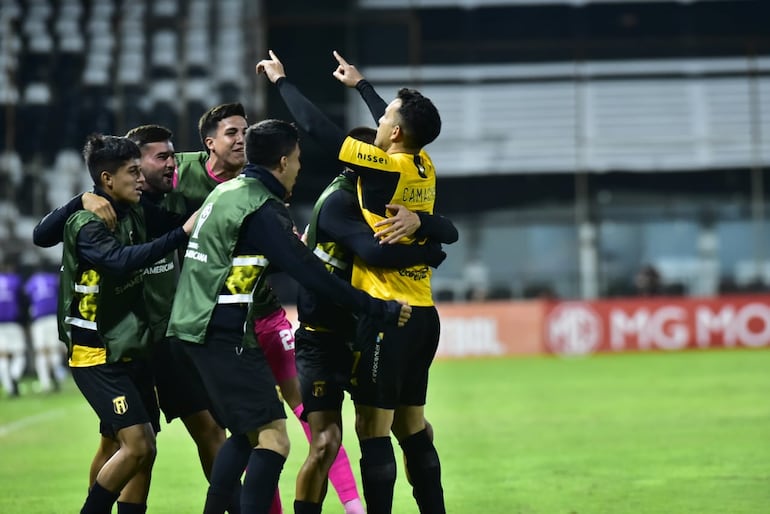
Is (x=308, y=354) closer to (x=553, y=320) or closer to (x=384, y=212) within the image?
(x=384, y=212)

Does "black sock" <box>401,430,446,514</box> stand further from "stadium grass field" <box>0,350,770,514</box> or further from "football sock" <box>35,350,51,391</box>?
"football sock" <box>35,350,51,391</box>

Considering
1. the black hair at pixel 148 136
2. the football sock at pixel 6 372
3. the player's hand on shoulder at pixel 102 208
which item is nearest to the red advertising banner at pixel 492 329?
the football sock at pixel 6 372

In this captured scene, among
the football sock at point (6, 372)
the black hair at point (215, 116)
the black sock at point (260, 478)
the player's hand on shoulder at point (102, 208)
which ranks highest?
the black hair at point (215, 116)

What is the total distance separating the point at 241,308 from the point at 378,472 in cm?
118

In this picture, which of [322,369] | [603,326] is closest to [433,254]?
[322,369]

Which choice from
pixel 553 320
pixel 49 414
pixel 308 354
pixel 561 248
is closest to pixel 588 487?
pixel 308 354

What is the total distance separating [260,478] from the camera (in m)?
6.18

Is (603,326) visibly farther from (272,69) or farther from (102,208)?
(102,208)

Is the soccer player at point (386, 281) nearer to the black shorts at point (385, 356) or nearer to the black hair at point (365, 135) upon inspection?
the black shorts at point (385, 356)

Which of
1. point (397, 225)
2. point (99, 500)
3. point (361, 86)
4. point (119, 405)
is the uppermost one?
point (361, 86)

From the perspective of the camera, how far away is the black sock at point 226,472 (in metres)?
6.26

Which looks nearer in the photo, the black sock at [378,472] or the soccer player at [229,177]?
the black sock at [378,472]

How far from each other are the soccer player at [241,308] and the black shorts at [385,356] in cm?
41

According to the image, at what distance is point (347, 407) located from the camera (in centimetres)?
1755
